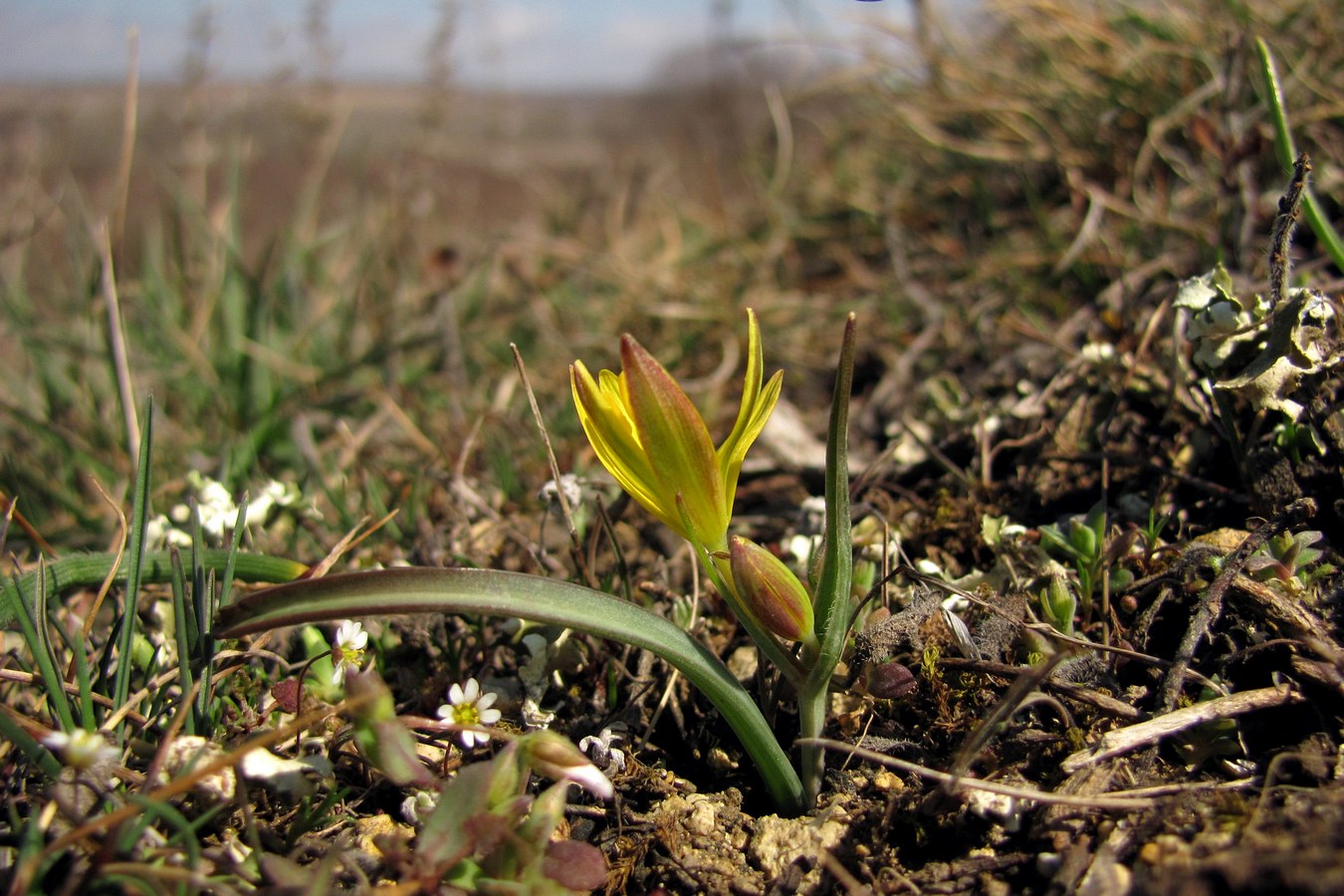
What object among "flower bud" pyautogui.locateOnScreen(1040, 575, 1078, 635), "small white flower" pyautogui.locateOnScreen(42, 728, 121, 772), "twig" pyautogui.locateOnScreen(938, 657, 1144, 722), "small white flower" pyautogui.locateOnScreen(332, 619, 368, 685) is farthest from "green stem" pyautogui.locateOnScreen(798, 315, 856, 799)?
"small white flower" pyautogui.locateOnScreen(42, 728, 121, 772)

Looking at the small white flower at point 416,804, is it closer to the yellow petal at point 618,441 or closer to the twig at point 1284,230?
the yellow petal at point 618,441

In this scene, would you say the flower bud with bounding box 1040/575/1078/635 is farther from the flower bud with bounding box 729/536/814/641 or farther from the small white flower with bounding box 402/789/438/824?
the small white flower with bounding box 402/789/438/824

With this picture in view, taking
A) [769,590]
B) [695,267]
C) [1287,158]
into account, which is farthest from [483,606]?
[695,267]

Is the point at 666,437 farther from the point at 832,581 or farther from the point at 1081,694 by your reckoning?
the point at 1081,694

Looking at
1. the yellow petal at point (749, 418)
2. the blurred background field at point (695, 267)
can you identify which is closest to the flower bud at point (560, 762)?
the yellow petal at point (749, 418)

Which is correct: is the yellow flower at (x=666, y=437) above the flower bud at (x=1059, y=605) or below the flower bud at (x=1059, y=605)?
above

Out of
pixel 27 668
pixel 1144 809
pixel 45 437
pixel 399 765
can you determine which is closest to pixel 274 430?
pixel 45 437

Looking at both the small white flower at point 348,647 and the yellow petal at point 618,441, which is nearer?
the yellow petal at point 618,441
